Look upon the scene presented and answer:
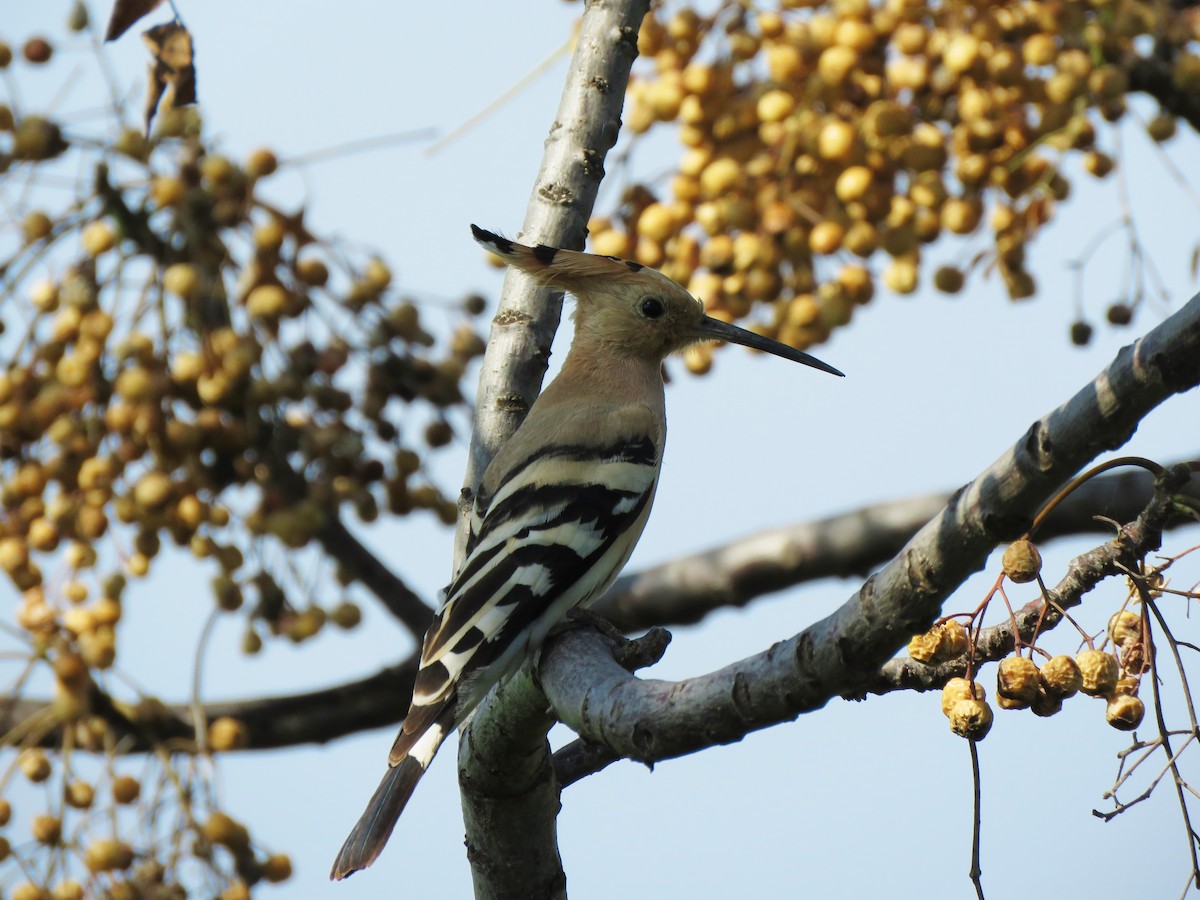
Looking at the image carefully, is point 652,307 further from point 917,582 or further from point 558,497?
point 917,582

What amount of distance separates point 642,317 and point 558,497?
2.90 ft

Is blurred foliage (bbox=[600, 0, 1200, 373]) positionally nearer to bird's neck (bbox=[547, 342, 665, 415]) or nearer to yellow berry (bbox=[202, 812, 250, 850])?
bird's neck (bbox=[547, 342, 665, 415])

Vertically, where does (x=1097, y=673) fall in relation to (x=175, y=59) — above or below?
below

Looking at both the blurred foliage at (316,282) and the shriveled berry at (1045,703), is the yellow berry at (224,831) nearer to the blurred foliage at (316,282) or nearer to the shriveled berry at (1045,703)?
the blurred foliage at (316,282)

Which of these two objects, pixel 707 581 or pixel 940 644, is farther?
pixel 707 581

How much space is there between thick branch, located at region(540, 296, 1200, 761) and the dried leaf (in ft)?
4.72

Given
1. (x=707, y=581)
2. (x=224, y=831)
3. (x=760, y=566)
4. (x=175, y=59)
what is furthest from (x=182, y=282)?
(x=760, y=566)

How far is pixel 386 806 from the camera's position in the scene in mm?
2316

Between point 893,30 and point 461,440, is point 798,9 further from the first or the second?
point 461,440

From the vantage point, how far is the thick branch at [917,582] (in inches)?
55.1

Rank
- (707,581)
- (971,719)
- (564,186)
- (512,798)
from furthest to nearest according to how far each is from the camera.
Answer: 1. (707,581)
2. (564,186)
3. (512,798)
4. (971,719)

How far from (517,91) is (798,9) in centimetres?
72

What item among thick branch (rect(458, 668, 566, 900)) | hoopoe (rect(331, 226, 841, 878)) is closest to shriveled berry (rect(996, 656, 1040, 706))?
thick branch (rect(458, 668, 566, 900))

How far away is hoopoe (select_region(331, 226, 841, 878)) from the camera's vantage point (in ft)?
8.14
